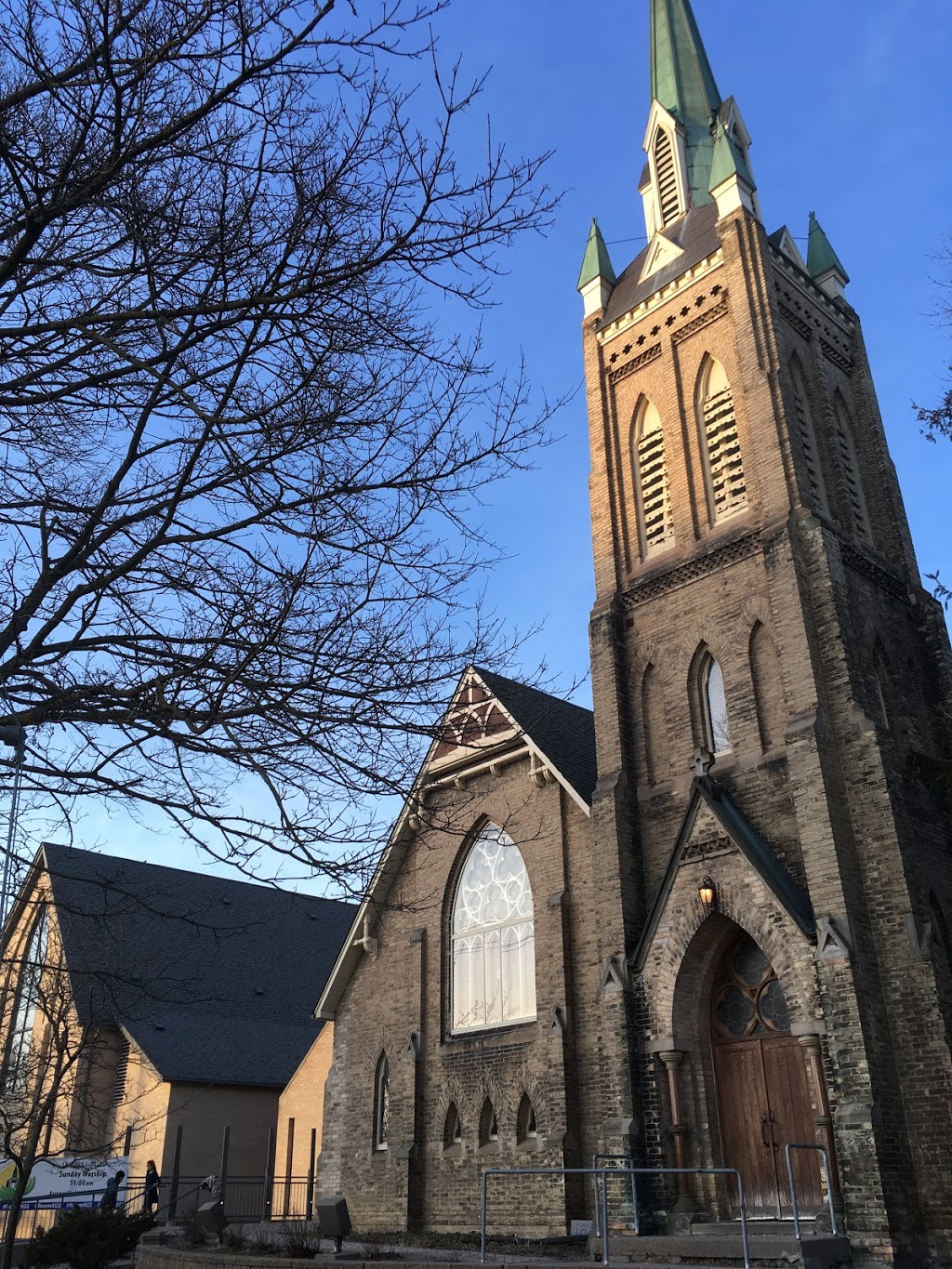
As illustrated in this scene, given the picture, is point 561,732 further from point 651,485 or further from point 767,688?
point 767,688

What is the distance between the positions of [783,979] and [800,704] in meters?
3.92

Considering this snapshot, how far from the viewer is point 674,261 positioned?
22609 millimetres

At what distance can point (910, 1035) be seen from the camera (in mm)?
13758

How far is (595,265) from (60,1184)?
74.3ft

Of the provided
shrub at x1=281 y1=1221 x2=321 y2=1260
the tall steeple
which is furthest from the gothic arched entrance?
the tall steeple

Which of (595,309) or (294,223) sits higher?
(595,309)

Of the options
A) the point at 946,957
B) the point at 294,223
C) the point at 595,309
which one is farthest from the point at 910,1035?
the point at 595,309

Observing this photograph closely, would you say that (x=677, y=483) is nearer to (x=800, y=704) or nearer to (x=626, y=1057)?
(x=800, y=704)

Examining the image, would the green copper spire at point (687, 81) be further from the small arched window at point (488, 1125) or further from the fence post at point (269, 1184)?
the fence post at point (269, 1184)

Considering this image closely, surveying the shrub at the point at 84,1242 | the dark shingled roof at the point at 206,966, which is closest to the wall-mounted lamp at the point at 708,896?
the shrub at the point at 84,1242

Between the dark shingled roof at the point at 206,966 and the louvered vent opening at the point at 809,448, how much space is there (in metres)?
16.6

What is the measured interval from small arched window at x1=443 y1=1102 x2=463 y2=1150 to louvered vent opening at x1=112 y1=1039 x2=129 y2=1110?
11615mm

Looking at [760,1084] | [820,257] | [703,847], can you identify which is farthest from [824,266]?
[760,1084]

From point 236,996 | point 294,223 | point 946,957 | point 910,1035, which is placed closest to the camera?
point 294,223
